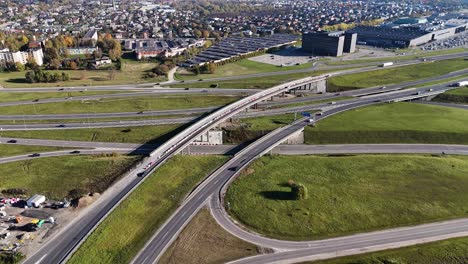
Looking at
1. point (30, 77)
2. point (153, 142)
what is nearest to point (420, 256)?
point (153, 142)

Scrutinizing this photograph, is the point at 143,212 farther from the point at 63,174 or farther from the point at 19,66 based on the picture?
the point at 19,66

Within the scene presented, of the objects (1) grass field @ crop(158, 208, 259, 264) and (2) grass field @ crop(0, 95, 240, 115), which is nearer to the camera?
(1) grass field @ crop(158, 208, 259, 264)

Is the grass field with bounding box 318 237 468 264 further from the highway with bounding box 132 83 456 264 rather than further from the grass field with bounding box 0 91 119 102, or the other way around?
the grass field with bounding box 0 91 119 102

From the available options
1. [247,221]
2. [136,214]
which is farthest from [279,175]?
[136,214]

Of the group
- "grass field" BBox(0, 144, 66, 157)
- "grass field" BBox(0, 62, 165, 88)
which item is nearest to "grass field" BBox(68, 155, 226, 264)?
"grass field" BBox(0, 144, 66, 157)

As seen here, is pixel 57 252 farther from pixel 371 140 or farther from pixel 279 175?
pixel 371 140

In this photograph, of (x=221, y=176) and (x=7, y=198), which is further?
(x=221, y=176)
